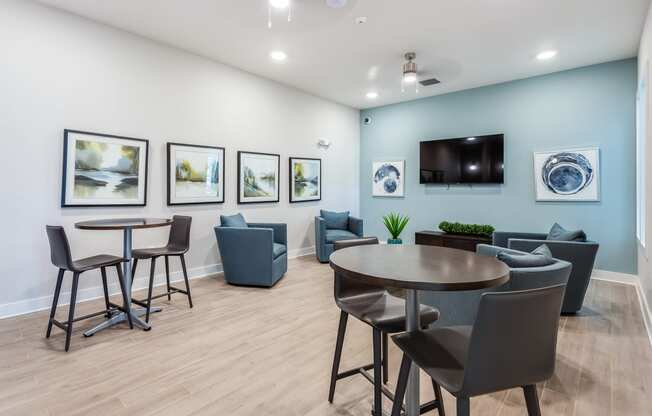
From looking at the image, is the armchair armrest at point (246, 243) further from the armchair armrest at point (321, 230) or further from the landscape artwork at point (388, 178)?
the landscape artwork at point (388, 178)

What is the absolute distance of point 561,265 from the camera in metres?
2.37

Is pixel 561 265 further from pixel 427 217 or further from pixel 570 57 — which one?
pixel 427 217

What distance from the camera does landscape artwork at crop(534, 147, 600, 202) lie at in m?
4.66

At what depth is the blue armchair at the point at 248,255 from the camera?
405 centimetres

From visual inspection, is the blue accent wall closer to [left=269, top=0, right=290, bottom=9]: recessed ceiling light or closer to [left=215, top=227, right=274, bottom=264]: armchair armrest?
[left=215, top=227, right=274, bottom=264]: armchair armrest

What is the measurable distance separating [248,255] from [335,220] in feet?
7.58

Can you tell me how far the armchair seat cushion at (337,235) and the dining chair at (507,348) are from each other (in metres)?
4.31

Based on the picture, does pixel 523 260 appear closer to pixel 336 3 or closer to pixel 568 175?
pixel 336 3

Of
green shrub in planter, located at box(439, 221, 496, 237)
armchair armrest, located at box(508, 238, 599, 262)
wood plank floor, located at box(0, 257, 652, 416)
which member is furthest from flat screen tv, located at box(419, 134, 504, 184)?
wood plank floor, located at box(0, 257, 652, 416)

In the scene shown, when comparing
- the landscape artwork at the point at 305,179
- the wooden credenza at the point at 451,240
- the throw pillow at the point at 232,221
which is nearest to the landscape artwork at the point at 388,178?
the wooden credenza at the point at 451,240

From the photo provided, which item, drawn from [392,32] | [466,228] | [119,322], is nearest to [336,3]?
[392,32]

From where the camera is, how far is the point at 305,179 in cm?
610

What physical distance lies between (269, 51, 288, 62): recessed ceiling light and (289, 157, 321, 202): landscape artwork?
1729mm

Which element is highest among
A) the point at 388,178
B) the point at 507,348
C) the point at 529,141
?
the point at 529,141
